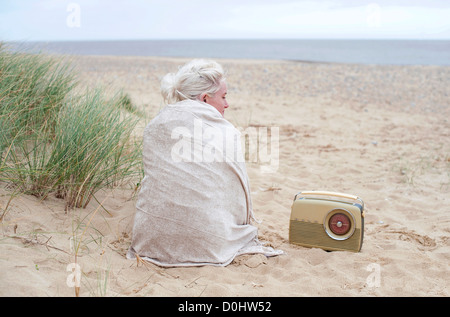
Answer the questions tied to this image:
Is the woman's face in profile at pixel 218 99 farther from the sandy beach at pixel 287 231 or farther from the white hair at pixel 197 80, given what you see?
the sandy beach at pixel 287 231

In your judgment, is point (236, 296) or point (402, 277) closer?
point (236, 296)

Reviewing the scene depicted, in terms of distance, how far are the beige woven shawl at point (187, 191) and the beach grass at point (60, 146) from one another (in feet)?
1.86

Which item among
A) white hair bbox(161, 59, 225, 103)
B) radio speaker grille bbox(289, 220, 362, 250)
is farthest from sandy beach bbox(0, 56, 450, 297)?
white hair bbox(161, 59, 225, 103)

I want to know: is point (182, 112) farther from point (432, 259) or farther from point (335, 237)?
point (432, 259)

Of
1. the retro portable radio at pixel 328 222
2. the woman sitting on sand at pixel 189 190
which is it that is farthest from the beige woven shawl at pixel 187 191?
the retro portable radio at pixel 328 222

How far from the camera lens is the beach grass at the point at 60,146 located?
9.35 ft

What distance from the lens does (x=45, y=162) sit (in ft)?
9.84

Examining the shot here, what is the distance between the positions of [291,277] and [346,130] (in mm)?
4985

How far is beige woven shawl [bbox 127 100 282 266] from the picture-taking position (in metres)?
2.46

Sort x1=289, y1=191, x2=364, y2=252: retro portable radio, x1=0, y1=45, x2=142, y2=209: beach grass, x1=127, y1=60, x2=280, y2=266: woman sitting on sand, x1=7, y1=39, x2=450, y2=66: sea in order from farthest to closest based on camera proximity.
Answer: x1=7, y1=39, x2=450, y2=66: sea < x1=0, y1=45, x2=142, y2=209: beach grass < x1=289, y1=191, x2=364, y2=252: retro portable radio < x1=127, y1=60, x2=280, y2=266: woman sitting on sand

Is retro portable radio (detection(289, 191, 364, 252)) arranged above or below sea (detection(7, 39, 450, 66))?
below

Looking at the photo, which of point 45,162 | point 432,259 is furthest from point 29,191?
point 432,259

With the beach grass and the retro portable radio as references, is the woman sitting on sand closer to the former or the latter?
the retro portable radio

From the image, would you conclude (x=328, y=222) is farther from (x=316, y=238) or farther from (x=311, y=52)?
(x=311, y=52)
